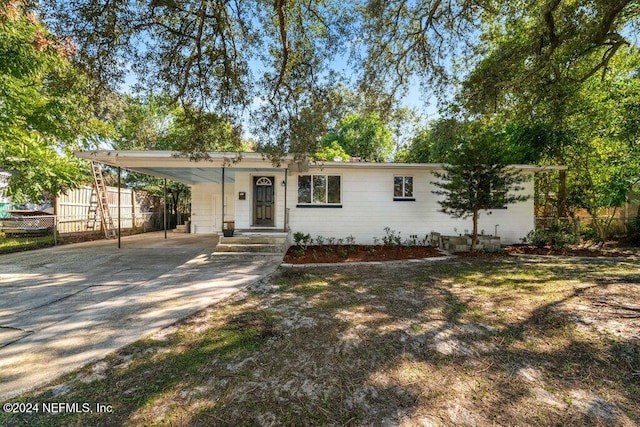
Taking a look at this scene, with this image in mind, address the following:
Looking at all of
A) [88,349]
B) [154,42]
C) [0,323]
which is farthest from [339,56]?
[0,323]

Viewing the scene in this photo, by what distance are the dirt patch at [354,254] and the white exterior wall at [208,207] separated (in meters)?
5.96

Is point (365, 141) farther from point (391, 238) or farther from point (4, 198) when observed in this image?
point (4, 198)

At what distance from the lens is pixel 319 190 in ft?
31.9

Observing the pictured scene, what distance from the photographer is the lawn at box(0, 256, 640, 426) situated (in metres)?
2.02

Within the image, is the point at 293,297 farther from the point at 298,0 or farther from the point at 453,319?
the point at 298,0

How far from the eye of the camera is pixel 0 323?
11.4ft

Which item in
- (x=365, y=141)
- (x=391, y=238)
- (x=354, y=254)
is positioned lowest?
(x=354, y=254)

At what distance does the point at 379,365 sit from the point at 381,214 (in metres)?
7.50

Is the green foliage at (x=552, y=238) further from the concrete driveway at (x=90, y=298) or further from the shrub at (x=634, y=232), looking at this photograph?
the concrete driveway at (x=90, y=298)

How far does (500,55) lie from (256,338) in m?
8.54

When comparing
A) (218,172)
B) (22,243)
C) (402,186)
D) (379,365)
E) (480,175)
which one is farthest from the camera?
(218,172)

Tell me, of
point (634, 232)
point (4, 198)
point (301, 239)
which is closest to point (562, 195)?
point (634, 232)

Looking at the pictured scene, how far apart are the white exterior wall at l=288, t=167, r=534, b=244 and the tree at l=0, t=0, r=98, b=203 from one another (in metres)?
6.56

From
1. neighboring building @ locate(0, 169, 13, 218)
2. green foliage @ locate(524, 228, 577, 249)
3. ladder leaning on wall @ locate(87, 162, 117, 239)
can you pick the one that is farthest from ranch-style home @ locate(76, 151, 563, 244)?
neighboring building @ locate(0, 169, 13, 218)
